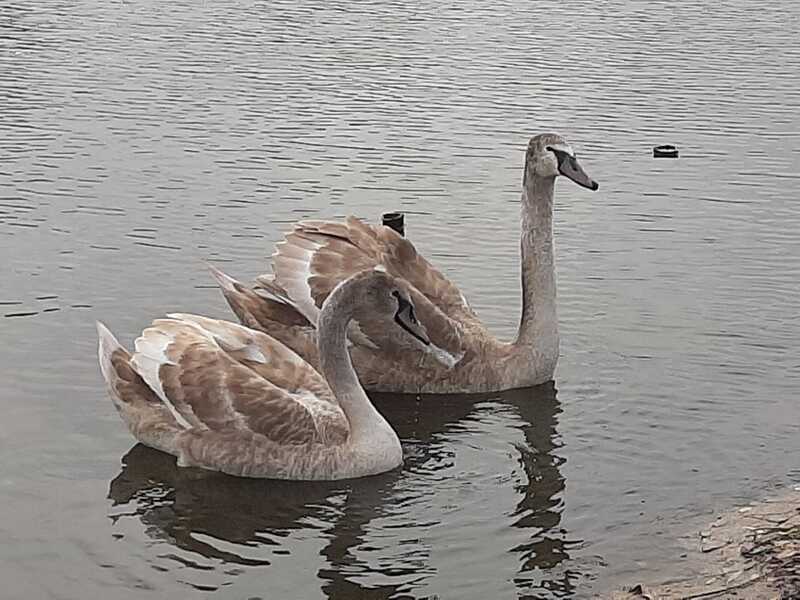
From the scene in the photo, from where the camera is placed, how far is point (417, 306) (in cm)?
1034

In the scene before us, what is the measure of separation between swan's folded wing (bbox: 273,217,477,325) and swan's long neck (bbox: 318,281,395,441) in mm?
1186

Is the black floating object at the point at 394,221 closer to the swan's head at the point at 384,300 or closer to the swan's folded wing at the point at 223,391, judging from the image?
the swan's head at the point at 384,300

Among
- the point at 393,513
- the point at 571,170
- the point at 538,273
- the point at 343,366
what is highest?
the point at 571,170

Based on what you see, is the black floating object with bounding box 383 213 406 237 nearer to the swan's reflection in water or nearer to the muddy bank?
the swan's reflection in water

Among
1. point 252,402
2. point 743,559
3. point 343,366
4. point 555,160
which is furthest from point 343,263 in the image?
point 743,559

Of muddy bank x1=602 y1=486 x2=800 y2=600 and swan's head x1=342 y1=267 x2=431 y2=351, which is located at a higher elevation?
swan's head x1=342 y1=267 x2=431 y2=351

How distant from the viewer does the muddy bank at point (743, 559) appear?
22.4 feet

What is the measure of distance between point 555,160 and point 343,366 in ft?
9.02

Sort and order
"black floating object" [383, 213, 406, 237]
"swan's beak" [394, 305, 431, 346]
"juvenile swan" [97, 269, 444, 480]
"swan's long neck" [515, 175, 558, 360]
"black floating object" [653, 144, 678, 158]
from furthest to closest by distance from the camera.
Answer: "black floating object" [653, 144, 678, 158] → "black floating object" [383, 213, 406, 237] → "swan's long neck" [515, 175, 558, 360] → "swan's beak" [394, 305, 431, 346] → "juvenile swan" [97, 269, 444, 480]

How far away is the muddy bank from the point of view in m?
6.83

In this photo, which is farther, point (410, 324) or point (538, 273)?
point (538, 273)

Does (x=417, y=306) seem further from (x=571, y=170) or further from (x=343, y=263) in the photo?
(x=571, y=170)

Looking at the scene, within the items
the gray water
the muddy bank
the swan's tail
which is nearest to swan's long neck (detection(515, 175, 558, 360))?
the gray water

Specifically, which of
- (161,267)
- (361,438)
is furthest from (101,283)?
(361,438)
